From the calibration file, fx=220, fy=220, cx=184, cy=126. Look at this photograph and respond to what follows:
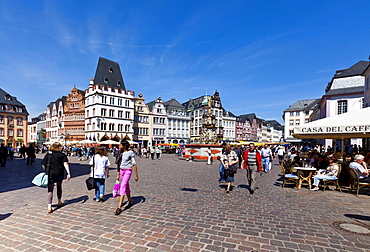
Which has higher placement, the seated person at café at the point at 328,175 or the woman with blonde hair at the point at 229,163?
the woman with blonde hair at the point at 229,163

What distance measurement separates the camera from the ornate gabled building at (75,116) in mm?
51737

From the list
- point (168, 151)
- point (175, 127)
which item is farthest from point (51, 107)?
point (168, 151)

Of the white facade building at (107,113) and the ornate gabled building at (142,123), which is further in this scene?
the ornate gabled building at (142,123)

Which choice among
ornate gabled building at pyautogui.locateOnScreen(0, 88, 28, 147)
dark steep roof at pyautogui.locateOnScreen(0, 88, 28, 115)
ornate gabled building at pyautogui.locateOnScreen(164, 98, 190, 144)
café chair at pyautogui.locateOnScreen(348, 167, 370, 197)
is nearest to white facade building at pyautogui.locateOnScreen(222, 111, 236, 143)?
Result: ornate gabled building at pyautogui.locateOnScreen(164, 98, 190, 144)

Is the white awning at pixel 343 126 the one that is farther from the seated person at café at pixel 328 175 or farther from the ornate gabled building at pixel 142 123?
the ornate gabled building at pixel 142 123

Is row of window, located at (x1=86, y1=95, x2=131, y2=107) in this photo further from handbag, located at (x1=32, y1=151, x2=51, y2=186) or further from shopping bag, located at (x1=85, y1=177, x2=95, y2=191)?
handbag, located at (x1=32, y1=151, x2=51, y2=186)

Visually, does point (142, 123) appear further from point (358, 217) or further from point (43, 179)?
point (358, 217)

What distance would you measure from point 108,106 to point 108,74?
868 centimetres

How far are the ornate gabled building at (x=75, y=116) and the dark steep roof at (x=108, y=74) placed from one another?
23.8 feet

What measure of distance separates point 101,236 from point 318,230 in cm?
414

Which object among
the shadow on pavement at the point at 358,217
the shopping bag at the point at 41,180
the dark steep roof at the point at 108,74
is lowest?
the shadow on pavement at the point at 358,217

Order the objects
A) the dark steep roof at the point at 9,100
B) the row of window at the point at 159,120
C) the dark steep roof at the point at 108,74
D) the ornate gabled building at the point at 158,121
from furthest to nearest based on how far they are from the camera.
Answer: the row of window at the point at 159,120, the ornate gabled building at the point at 158,121, the dark steep roof at the point at 9,100, the dark steep roof at the point at 108,74

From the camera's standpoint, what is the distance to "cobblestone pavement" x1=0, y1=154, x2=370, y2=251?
371cm

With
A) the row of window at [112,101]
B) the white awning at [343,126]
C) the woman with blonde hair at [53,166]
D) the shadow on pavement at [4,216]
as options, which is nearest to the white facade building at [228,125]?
the row of window at [112,101]
